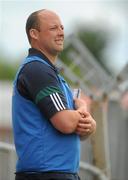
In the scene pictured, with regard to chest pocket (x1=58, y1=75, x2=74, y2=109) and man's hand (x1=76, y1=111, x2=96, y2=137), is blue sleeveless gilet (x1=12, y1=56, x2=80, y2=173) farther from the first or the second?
chest pocket (x1=58, y1=75, x2=74, y2=109)

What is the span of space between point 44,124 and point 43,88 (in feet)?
0.73

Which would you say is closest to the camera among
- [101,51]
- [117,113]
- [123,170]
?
[123,170]

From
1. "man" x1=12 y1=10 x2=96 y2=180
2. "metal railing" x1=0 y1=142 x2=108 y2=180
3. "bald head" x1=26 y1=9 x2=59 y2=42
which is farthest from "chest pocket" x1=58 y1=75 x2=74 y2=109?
"metal railing" x1=0 y1=142 x2=108 y2=180

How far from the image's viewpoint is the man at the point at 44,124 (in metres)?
5.43

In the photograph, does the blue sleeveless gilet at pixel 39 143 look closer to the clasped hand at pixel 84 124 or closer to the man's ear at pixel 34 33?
the clasped hand at pixel 84 124

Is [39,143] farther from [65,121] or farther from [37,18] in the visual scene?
[37,18]

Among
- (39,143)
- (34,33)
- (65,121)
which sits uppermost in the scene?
(34,33)

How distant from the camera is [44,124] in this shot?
5457mm

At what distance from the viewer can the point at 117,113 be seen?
45.3 ft

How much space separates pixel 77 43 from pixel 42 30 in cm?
431

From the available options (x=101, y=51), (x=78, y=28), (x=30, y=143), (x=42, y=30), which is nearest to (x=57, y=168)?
(x=30, y=143)

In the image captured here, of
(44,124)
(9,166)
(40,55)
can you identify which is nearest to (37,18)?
(40,55)

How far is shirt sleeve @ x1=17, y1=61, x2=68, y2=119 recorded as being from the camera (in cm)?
543

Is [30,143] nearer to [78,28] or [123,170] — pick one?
[123,170]
